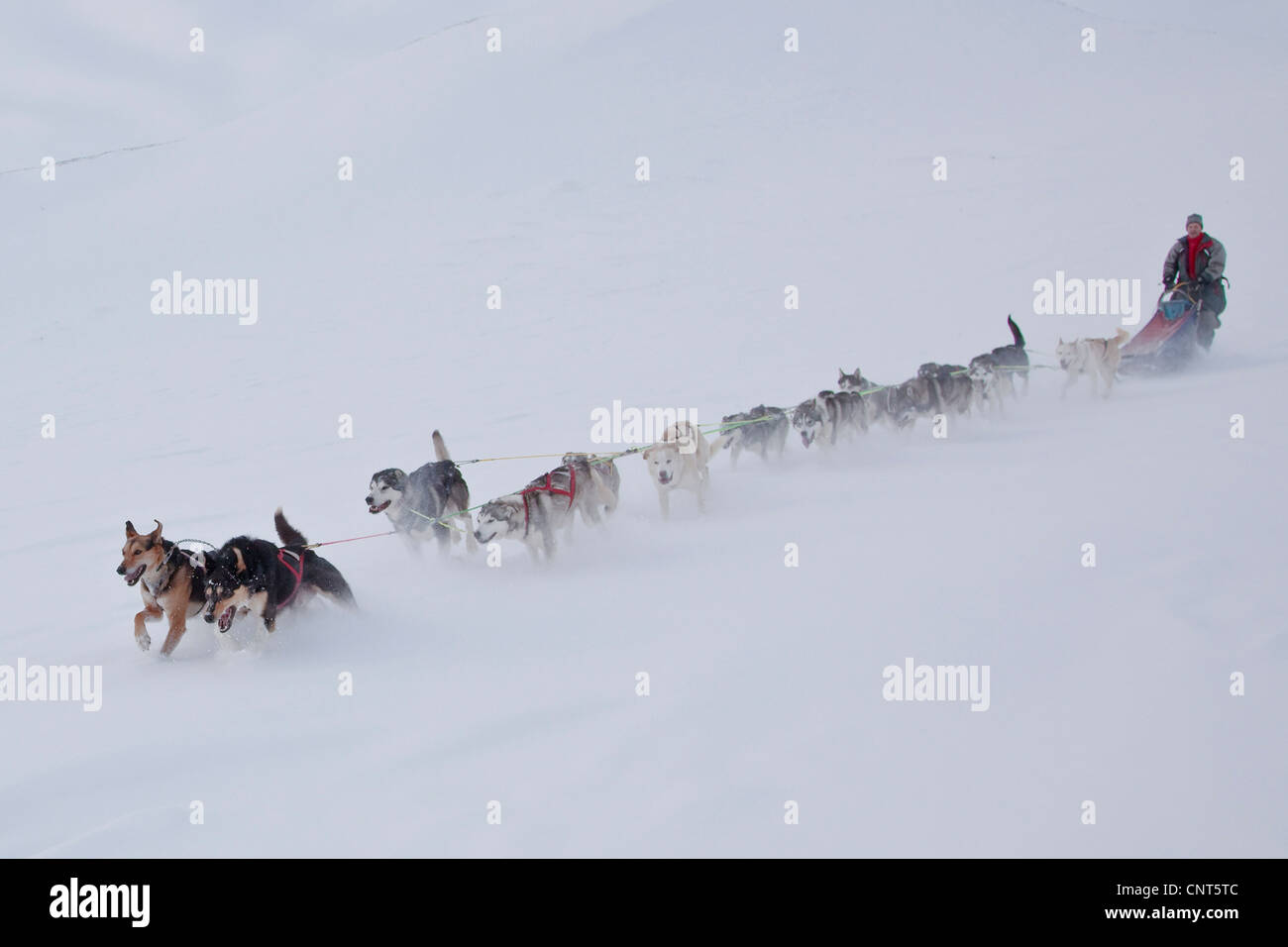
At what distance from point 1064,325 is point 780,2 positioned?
2647 centimetres

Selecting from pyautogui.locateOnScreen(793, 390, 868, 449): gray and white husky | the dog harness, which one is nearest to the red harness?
the dog harness

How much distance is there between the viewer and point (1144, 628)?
Result: 3432 millimetres

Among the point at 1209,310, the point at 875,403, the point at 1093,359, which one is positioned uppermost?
the point at 1209,310

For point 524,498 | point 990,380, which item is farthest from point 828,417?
point 524,498

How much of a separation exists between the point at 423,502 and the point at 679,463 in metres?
1.64

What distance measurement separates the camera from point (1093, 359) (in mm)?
7762

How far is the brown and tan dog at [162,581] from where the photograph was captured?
357cm

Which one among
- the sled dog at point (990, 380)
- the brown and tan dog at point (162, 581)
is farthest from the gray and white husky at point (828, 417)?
the brown and tan dog at point (162, 581)

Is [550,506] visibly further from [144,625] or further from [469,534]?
[144,625]

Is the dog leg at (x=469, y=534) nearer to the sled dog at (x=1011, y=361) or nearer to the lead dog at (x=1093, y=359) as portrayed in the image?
the sled dog at (x=1011, y=361)

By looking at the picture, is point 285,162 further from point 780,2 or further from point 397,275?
point 780,2

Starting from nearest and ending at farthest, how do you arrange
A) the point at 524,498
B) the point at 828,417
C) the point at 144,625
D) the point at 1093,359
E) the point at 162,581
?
the point at 162,581, the point at 144,625, the point at 524,498, the point at 828,417, the point at 1093,359

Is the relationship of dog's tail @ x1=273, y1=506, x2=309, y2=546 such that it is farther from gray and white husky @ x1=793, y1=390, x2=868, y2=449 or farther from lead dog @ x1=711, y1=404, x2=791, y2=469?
gray and white husky @ x1=793, y1=390, x2=868, y2=449

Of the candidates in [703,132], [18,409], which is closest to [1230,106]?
[703,132]
